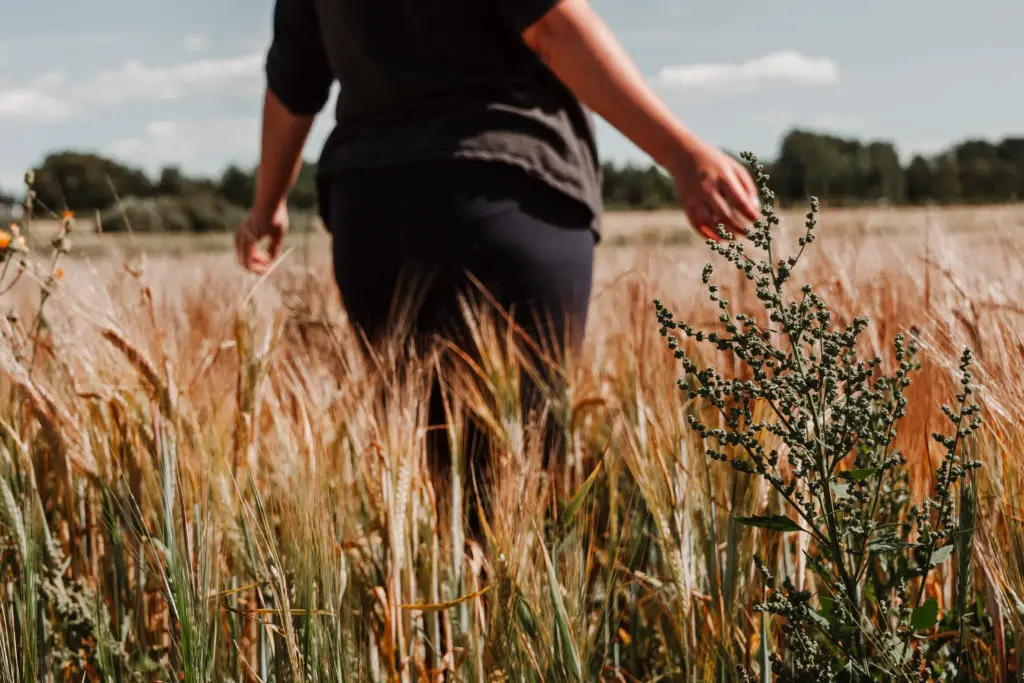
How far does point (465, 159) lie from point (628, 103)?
260 millimetres

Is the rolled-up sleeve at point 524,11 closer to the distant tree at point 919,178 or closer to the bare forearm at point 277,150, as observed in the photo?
the bare forearm at point 277,150

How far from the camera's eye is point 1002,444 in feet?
2.73

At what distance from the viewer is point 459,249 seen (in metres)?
1.37

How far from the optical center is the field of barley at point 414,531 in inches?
34.9

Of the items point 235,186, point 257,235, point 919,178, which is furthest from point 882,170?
point 257,235

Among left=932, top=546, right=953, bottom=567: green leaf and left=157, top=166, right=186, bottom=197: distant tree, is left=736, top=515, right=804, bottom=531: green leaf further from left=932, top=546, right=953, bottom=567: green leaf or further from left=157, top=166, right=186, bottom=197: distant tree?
left=157, top=166, right=186, bottom=197: distant tree

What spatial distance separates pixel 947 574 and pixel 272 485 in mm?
855

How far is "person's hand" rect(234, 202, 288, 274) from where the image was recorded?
1962 mm

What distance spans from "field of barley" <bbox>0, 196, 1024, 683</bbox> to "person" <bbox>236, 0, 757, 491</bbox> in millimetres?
96

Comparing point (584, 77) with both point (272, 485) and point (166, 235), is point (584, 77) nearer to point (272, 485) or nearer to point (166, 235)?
point (272, 485)

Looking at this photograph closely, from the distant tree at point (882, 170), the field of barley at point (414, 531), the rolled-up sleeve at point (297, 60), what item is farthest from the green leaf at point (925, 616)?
the distant tree at point (882, 170)

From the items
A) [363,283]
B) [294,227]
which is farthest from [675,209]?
[363,283]

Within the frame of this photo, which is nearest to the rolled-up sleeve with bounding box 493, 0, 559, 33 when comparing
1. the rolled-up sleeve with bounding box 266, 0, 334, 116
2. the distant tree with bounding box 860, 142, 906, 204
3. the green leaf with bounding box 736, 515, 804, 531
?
the rolled-up sleeve with bounding box 266, 0, 334, 116

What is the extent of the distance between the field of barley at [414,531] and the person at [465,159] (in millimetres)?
96
